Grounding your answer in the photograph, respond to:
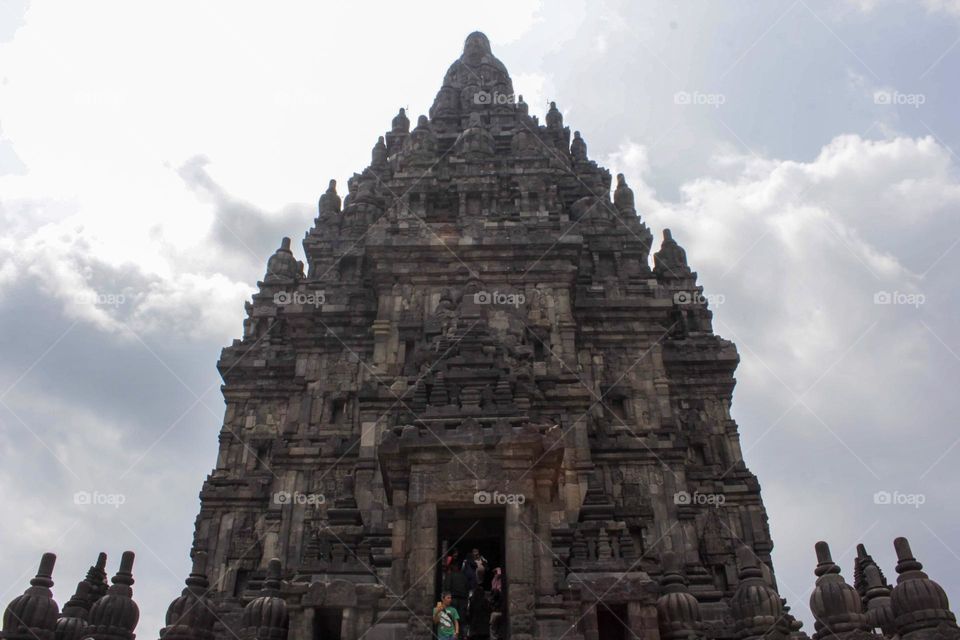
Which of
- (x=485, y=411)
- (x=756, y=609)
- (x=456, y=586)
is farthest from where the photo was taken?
(x=485, y=411)

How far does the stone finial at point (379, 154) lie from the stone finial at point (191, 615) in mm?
26884

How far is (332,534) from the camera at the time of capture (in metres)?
17.2

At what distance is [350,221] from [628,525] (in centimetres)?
A: 1895

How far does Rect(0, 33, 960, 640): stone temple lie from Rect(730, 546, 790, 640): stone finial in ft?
0.18

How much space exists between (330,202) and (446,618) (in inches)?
1101

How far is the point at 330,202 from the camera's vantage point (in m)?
38.9

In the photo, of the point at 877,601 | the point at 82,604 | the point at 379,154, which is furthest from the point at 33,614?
the point at 379,154

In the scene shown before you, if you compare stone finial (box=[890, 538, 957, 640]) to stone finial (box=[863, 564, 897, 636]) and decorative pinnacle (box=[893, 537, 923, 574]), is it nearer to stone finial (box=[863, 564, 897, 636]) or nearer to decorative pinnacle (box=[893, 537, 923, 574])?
decorative pinnacle (box=[893, 537, 923, 574])

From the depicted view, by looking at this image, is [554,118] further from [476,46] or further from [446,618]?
[446,618]

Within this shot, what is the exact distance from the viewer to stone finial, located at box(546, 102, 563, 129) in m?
43.6

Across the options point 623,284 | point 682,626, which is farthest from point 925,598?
point 623,284

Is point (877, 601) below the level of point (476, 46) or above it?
below

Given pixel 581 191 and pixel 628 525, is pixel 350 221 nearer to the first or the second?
pixel 581 191

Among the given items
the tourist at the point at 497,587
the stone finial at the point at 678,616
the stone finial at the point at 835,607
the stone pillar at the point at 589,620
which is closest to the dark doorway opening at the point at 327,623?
the tourist at the point at 497,587
